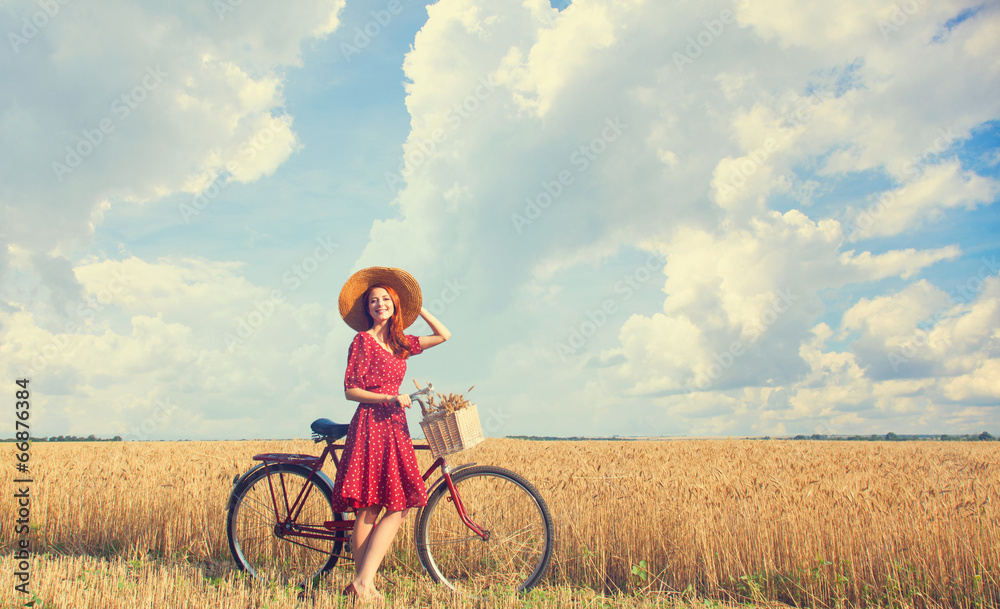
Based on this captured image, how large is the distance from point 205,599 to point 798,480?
23.5 ft

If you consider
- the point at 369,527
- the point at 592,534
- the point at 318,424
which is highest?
the point at 318,424

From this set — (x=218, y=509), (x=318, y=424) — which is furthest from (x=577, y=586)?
(x=218, y=509)

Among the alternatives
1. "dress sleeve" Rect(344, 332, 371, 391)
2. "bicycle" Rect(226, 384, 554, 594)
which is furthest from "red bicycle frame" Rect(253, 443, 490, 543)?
"dress sleeve" Rect(344, 332, 371, 391)

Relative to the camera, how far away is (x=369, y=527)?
4590 mm

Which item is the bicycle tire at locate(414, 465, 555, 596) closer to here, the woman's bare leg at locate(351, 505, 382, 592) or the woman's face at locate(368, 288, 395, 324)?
the woman's bare leg at locate(351, 505, 382, 592)

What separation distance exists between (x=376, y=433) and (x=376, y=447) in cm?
11

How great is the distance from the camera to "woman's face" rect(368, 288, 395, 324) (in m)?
4.63

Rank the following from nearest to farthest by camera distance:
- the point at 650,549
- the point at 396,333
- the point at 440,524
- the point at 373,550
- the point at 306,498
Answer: the point at 373,550
the point at 396,333
the point at 440,524
the point at 306,498
the point at 650,549

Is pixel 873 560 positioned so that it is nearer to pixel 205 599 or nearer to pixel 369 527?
pixel 369 527

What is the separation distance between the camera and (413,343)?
4.79 metres

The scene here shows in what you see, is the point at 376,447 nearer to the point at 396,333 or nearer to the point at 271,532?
the point at 396,333

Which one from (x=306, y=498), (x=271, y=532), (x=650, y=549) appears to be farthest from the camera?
(x=650, y=549)

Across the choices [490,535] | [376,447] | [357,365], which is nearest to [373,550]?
[376,447]

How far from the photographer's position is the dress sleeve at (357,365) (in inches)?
175
